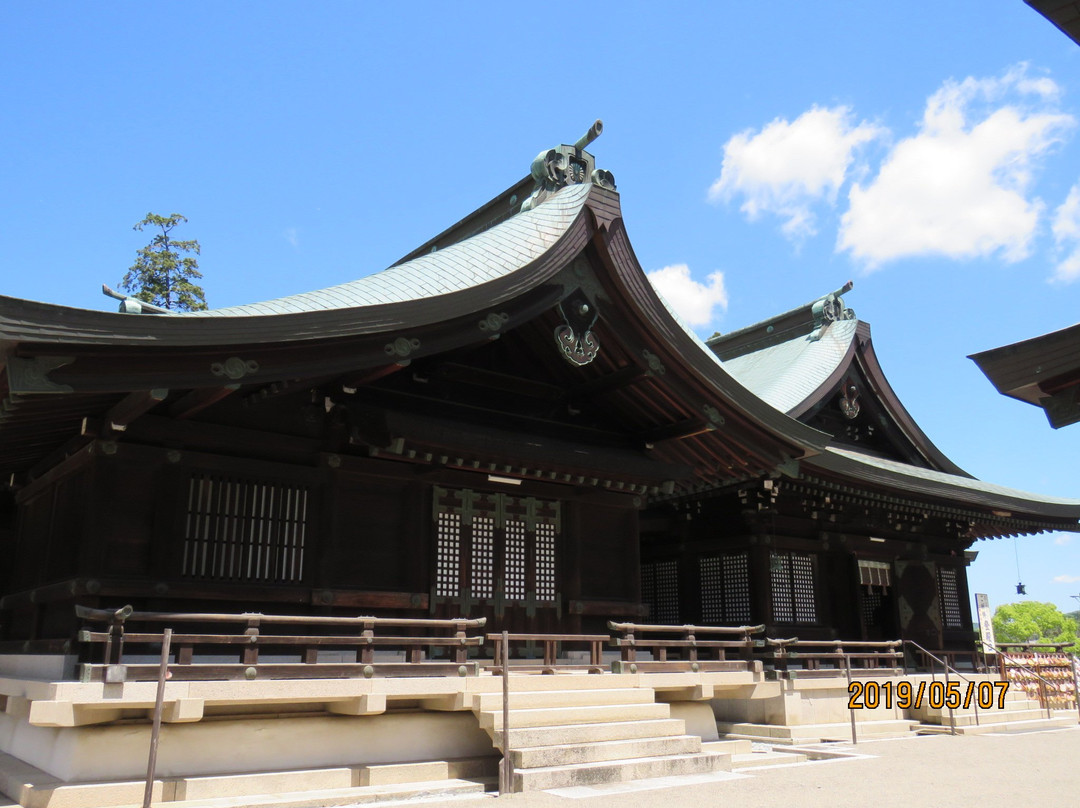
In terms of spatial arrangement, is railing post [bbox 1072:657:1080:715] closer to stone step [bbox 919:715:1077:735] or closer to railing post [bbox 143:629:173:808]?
stone step [bbox 919:715:1077:735]

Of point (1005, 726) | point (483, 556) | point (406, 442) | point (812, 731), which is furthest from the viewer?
point (1005, 726)

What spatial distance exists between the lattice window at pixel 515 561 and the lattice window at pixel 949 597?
470 inches

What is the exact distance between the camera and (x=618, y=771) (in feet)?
28.9

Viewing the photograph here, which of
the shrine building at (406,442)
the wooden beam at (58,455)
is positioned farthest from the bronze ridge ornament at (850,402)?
the wooden beam at (58,455)

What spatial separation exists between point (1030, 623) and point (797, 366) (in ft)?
336

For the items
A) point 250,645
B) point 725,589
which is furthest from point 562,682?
point 725,589

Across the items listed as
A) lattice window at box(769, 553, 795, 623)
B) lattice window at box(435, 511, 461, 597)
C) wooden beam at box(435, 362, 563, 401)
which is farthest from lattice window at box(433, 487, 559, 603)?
lattice window at box(769, 553, 795, 623)

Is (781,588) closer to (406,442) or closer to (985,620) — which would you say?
(985,620)

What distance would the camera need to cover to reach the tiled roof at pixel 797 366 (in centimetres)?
1773

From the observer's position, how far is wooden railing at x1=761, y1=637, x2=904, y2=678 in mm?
13853

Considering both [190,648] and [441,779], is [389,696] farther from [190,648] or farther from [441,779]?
[190,648]

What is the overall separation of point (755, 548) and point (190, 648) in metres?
11.3

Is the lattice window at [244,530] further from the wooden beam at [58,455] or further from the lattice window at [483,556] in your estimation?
the lattice window at [483,556]
